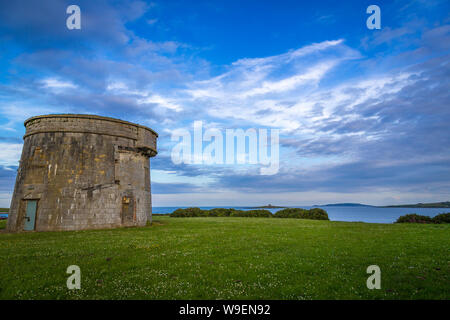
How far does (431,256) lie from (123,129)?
2985 cm

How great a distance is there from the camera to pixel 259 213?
53.7m

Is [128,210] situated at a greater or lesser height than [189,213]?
greater

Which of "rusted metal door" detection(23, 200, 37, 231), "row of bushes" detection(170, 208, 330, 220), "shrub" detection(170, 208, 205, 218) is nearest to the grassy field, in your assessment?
"rusted metal door" detection(23, 200, 37, 231)

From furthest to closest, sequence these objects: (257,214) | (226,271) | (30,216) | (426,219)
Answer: (257,214)
(426,219)
(30,216)
(226,271)

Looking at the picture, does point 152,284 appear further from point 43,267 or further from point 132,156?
point 132,156

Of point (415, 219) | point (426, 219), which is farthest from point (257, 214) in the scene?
point (426, 219)

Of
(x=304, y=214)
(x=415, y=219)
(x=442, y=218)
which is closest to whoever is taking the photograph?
(x=442, y=218)

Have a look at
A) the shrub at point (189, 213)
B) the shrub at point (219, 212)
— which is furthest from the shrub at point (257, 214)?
the shrub at point (189, 213)

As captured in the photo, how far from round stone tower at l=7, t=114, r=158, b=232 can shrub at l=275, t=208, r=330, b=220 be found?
1277 inches

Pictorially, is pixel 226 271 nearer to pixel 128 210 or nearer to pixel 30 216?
pixel 128 210

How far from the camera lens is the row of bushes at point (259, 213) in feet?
162

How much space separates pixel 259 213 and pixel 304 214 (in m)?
9.32
